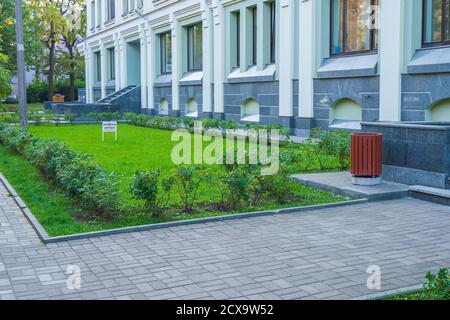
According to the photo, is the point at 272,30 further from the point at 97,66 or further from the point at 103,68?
the point at 97,66

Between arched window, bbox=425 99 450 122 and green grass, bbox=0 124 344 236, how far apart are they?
18.1 ft

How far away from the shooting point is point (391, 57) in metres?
16.2

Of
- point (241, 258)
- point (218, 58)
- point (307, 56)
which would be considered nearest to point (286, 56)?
point (307, 56)

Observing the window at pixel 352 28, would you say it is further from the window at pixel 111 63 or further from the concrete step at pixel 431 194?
the window at pixel 111 63

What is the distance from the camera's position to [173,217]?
29.1 ft

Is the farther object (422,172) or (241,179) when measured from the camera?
(422,172)

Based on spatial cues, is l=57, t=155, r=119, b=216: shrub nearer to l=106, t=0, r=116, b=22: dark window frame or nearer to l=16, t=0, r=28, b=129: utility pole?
l=16, t=0, r=28, b=129: utility pole

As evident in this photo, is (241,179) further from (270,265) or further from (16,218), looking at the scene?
(16,218)

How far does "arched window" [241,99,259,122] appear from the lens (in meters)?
23.8

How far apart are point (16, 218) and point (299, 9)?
13.8 m

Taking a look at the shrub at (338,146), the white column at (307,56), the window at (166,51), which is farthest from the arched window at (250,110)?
the window at (166,51)

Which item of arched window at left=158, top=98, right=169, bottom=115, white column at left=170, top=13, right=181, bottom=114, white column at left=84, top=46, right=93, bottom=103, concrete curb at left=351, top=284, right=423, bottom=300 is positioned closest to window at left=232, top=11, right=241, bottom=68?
white column at left=170, top=13, right=181, bottom=114

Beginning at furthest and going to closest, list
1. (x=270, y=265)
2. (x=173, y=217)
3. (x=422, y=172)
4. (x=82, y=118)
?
1. (x=82, y=118)
2. (x=422, y=172)
3. (x=173, y=217)
4. (x=270, y=265)
